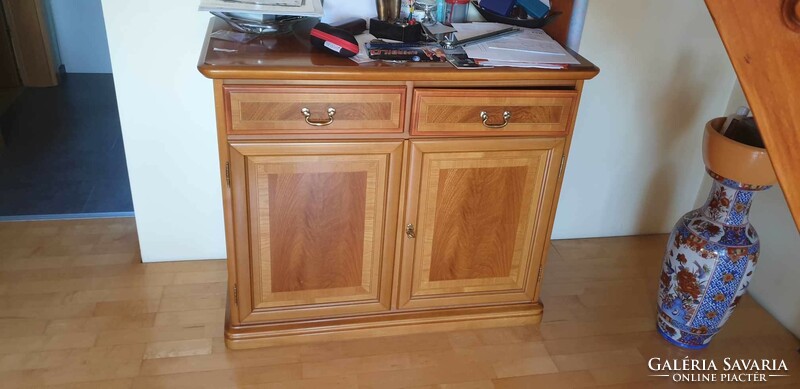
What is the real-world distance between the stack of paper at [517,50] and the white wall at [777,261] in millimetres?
860

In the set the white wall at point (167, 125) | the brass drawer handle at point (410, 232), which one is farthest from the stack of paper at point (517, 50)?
the white wall at point (167, 125)

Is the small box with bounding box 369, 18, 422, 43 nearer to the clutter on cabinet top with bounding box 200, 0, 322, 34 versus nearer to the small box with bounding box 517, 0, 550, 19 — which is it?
the clutter on cabinet top with bounding box 200, 0, 322, 34

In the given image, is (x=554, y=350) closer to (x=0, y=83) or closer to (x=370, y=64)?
(x=370, y=64)

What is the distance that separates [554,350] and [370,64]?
3.42 feet

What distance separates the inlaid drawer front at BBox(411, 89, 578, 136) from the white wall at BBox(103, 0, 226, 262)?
74 centimetres

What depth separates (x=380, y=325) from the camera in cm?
186

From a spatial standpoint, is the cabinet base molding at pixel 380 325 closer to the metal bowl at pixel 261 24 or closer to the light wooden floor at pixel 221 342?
the light wooden floor at pixel 221 342

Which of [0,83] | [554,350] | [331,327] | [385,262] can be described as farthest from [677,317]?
[0,83]

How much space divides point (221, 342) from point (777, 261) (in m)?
1.83

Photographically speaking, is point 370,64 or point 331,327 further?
point 331,327

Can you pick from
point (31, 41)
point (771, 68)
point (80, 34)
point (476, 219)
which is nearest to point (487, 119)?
point (476, 219)

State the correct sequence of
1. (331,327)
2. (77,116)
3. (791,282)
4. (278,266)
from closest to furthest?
(278,266) → (331,327) → (791,282) → (77,116)

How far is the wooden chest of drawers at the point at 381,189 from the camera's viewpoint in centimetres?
148

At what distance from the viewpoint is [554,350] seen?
1890 millimetres
